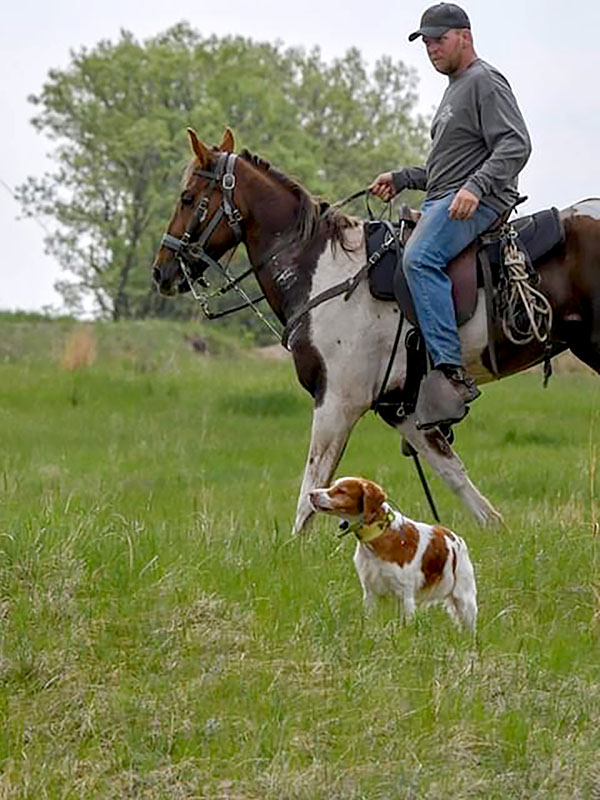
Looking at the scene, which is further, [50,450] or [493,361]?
[50,450]

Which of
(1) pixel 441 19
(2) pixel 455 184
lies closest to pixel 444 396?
(2) pixel 455 184

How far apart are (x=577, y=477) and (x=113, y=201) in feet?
128

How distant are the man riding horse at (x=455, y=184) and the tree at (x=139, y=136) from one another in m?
36.9

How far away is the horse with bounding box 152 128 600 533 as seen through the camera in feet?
29.0

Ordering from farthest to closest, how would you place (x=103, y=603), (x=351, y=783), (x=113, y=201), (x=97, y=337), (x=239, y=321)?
1. (x=113, y=201)
2. (x=239, y=321)
3. (x=97, y=337)
4. (x=103, y=603)
5. (x=351, y=783)

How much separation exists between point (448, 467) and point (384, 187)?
75.6 inches

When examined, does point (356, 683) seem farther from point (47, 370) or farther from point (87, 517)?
point (47, 370)

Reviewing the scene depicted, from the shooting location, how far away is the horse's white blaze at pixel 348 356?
29.1ft

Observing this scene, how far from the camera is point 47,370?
20.4 m

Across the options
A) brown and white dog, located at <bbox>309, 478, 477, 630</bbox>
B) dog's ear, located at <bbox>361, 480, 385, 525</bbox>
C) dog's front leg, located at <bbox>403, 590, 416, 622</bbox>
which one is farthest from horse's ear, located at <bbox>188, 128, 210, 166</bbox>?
dog's front leg, located at <bbox>403, 590, 416, 622</bbox>

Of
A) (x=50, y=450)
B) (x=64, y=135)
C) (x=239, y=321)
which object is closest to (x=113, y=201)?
(x=64, y=135)

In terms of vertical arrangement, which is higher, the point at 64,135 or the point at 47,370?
the point at 64,135

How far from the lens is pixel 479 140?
28.6 feet

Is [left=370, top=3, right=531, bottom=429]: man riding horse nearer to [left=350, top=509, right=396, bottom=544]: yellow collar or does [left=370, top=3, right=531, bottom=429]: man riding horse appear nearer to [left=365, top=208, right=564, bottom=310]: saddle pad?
[left=365, top=208, right=564, bottom=310]: saddle pad
